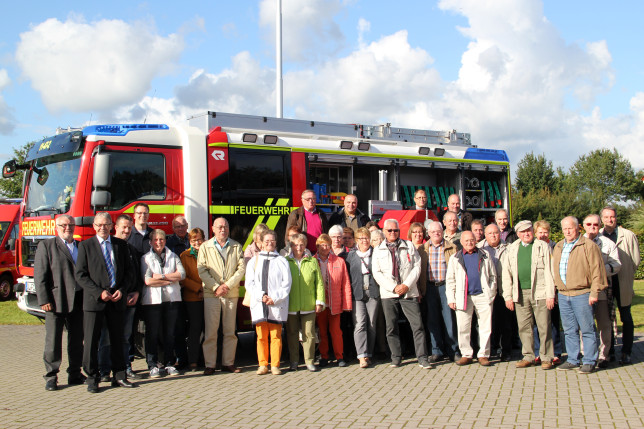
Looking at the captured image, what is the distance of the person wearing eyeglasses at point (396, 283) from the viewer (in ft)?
27.5

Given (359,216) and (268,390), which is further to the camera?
(359,216)

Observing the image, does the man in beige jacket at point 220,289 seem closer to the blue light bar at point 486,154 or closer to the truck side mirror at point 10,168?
the truck side mirror at point 10,168

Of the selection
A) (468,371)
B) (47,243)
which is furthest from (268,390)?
(47,243)

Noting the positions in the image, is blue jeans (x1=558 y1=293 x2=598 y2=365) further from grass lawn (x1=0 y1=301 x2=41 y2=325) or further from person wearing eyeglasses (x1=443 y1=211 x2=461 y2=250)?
grass lawn (x1=0 y1=301 x2=41 y2=325)

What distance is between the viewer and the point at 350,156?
35.5 ft

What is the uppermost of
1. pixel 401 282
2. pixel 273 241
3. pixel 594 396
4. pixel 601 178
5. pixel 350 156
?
pixel 601 178

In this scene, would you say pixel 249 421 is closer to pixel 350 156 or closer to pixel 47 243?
pixel 47 243

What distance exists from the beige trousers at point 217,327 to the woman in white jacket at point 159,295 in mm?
408

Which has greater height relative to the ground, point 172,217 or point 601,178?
point 601,178

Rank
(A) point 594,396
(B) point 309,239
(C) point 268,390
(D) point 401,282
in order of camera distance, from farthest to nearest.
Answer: (B) point 309,239, (D) point 401,282, (C) point 268,390, (A) point 594,396

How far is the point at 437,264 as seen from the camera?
8.70m

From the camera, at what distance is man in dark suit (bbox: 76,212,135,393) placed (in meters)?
7.22

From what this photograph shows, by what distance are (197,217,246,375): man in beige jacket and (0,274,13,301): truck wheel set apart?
12.3 meters

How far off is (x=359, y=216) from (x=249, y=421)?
4.50m
